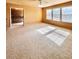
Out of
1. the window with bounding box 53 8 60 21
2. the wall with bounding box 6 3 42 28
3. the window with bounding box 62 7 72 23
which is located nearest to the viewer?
the window with bounding box 62 7 72 23

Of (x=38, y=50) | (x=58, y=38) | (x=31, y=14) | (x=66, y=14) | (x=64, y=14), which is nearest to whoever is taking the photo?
(x=38, y=50)

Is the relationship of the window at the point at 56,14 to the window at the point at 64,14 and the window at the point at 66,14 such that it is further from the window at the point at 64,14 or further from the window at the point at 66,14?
the window at the point at 66,14

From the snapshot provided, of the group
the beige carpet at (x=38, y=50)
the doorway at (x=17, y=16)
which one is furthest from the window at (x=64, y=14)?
the beige carpet at (x=38, y=50)

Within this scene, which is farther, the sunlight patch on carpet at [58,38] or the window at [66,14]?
the window at [66,14]

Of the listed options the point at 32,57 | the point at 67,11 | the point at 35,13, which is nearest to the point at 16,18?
the point at 35,13

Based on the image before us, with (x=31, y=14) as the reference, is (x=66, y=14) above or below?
below

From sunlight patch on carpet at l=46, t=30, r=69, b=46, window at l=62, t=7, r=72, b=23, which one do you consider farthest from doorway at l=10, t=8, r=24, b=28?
sunlight patch on carpet at l=46, t=30, r=69, b=46

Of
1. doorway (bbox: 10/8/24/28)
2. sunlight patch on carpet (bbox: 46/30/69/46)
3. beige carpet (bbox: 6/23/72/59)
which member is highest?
doorway (bbox: 10/8/24/28)

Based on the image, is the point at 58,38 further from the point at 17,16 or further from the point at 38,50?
the point at 17,16

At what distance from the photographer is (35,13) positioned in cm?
1350

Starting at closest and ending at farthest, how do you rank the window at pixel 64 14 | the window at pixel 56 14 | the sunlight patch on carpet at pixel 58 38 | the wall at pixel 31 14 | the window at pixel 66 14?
the sunlight patch on carpet at pixel 58 38 < the window at pixel 64 14 < the window at pixel 66 14 < the window at pixel 56 14 < the wall at pixel 31 14

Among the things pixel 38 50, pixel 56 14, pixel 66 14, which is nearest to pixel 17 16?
pixel 56 14

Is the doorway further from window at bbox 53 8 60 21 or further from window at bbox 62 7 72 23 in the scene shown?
window at bbox 62 7 72 23
